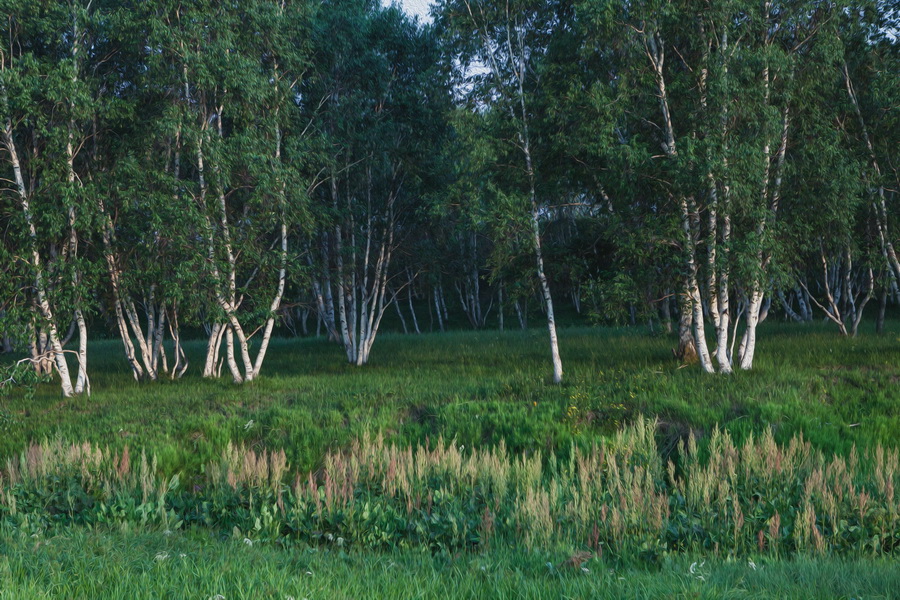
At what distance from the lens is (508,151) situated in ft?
61.5

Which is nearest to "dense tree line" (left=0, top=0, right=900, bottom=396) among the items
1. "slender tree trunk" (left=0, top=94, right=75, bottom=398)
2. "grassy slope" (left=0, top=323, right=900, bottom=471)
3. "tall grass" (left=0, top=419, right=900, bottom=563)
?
"slender tree trunk" (left=0, top=94, right=75, bottom=398)

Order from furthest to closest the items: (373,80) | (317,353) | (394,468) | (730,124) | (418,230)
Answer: (317,353)
(418,230)
(373,80)
(730,124)
(394,468)

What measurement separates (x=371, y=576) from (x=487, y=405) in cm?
915

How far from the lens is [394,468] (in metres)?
9.19

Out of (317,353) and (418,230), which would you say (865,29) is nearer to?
(418,230)

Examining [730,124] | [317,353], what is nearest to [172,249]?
[317,353]

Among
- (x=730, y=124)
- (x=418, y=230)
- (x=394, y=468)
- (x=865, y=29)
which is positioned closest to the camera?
(x=394, y=468)

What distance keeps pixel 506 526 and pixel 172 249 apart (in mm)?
14098

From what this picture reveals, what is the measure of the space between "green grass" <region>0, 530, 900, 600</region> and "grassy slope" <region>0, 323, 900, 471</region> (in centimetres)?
586

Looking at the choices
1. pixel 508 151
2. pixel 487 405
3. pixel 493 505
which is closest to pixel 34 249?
pixel 487 405

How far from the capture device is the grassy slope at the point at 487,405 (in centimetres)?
1282

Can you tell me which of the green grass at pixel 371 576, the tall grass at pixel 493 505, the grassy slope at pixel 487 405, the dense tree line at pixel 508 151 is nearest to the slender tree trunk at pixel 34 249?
the dense tree line at pixel 508 151

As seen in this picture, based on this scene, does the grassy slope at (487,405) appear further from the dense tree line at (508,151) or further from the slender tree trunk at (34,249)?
the slender tree trunk at (34,249)

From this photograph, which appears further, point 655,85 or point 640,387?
point 655,85
